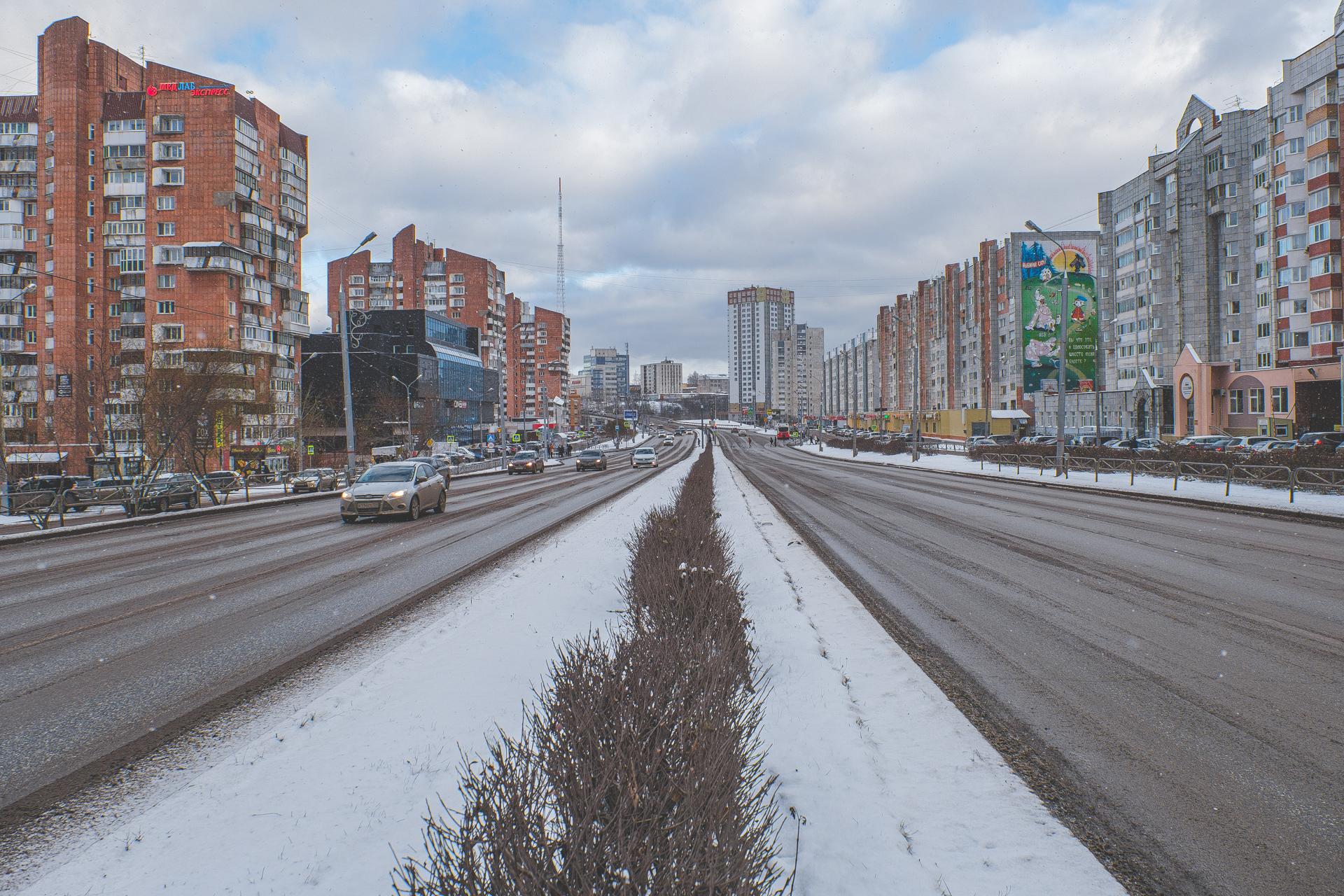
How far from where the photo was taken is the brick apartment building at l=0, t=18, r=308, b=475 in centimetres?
6203

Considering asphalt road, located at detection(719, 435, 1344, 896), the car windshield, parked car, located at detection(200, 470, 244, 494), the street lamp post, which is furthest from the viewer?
parked car, located at detection(200, 470, 244, 494)

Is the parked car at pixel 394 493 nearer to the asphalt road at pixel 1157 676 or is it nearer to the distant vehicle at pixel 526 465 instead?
the asphalt road at pixel 1157 676

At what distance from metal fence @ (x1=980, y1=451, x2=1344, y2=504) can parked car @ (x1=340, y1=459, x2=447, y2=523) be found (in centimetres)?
2352

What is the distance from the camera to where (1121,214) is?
72062 millimetres

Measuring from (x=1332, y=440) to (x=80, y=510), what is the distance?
56712 millimetres

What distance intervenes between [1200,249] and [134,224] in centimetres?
9278

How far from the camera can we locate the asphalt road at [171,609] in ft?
17.1

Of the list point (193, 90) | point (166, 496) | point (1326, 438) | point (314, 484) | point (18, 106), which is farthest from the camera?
point (18, 106)

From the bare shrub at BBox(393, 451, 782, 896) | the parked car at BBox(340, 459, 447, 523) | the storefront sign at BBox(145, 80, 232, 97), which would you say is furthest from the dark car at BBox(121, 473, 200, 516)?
the storefront sign at BBox(145, 80, 232, 97)

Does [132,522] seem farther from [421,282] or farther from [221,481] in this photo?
[421,282]

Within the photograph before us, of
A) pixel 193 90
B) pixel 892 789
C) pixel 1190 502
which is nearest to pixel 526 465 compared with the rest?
pixel 1190 502

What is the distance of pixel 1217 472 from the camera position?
2552 cm

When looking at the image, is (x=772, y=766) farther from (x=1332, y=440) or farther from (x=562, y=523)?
(x=1332, y=440)

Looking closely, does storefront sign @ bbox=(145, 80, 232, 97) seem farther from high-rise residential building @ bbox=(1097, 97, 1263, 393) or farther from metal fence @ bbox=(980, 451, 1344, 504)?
high-rise residential building @ bbox=(1097, 97, 1263, 393)
